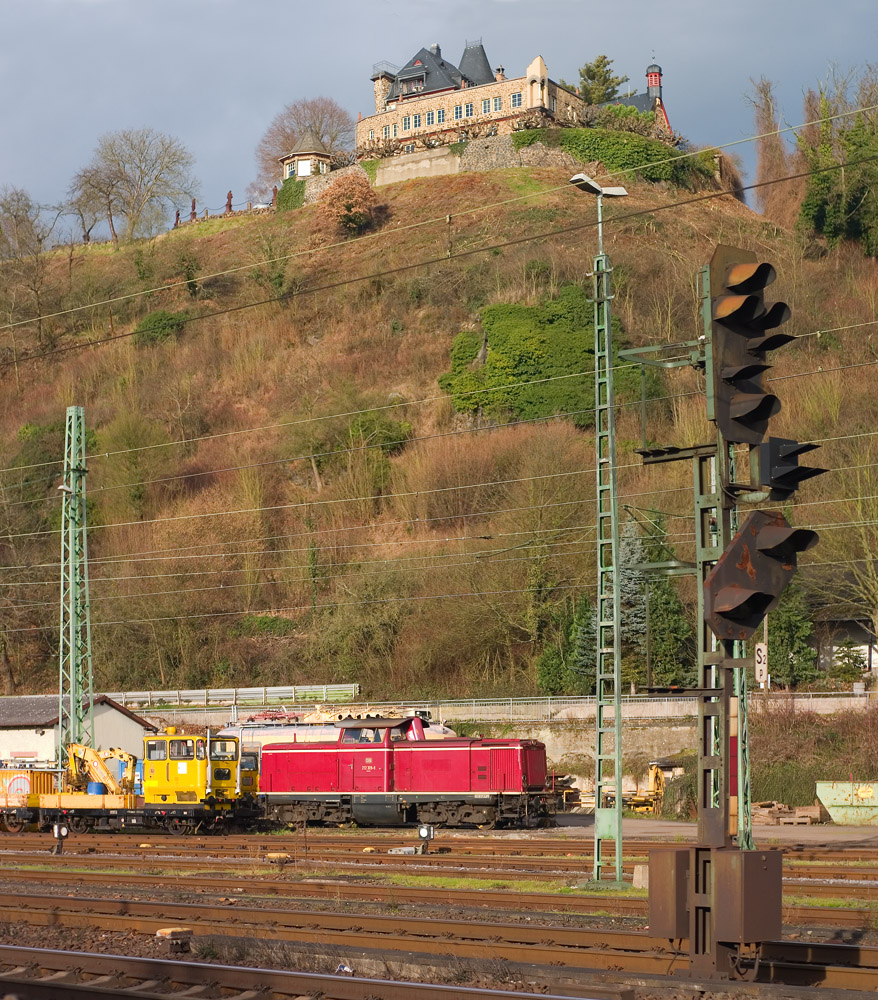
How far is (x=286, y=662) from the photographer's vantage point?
53594 mm

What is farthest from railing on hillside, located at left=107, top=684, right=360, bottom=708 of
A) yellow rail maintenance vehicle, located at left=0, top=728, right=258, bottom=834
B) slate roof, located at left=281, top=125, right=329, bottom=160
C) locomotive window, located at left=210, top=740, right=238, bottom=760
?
slate roof, located at left=281, top=125, right=329, bottom=160

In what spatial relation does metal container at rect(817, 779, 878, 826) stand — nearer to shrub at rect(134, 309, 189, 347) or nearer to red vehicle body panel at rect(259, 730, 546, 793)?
red vehicle body panel at rect(259, 730, 546, 793)

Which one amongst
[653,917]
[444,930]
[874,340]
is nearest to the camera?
[653,917]

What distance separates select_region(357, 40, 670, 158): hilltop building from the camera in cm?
9688

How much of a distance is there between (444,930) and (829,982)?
4.71 meters

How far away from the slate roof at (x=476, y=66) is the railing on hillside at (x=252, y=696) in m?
70.9

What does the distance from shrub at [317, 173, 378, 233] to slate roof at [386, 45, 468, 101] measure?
1672cm

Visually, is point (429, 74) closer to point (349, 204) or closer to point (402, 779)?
point (349, 204)

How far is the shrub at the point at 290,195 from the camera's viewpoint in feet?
343

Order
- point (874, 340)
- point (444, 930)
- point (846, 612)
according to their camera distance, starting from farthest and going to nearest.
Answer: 1. point (874, 340)
2. point (846, 612)
3. point (444, 930)

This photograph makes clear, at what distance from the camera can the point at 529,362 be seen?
2623 inches

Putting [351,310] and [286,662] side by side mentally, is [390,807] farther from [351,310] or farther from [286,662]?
[351,310]

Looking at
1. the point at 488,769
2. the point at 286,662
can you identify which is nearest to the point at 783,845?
the point at 488,769

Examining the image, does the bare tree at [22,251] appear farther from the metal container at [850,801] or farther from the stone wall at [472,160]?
the metal container at [850,801]
